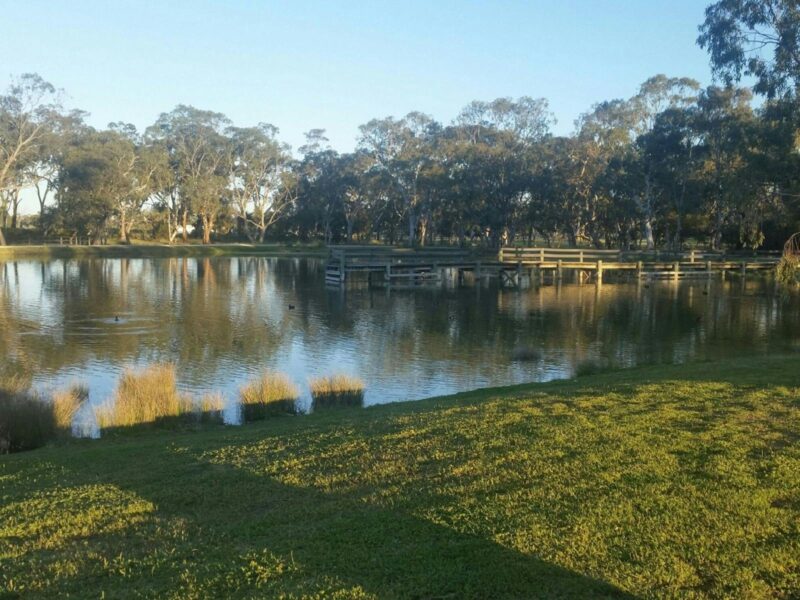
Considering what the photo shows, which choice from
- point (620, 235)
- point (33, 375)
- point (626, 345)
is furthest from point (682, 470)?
point (620, 235)

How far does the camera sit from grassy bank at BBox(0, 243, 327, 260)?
64375 mm

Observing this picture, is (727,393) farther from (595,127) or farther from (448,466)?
(595,127)

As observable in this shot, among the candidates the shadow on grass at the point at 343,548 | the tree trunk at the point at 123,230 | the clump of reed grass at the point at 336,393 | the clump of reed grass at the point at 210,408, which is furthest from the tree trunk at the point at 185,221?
the shadow on grass at the point at 343,548

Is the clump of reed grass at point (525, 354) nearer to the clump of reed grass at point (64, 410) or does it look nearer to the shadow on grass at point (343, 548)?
the clump of reed grass at point (64, 410)

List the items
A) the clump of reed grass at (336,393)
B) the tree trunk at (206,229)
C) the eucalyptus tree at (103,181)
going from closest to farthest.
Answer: the clump of reed grass at (336,393)
the eucalyptus tree at (103,181)
the tree trunk at (206,229)

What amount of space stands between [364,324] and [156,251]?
49775 millimetres

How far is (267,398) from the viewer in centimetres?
1310

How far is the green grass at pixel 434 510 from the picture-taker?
4.59m

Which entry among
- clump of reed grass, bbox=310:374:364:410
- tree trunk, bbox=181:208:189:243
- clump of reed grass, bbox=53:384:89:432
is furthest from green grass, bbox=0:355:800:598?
tree trunk, bbox=181:208:189:243

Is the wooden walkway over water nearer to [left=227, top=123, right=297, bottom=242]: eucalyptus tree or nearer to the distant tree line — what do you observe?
the distant tree line

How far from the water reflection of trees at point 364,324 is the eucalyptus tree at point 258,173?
44264 millimetres

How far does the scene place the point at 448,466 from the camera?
6.82 m

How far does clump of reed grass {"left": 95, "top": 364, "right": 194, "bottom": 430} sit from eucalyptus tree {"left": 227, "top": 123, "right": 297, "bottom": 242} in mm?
76520

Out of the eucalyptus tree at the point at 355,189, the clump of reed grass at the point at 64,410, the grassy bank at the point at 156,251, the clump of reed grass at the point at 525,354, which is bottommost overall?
the clump of reed grass at the point at 525,354
